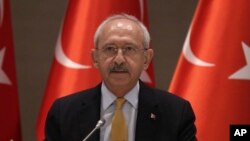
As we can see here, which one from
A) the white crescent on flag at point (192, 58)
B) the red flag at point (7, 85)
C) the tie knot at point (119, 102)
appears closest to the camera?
the tie knot at point (119, 102)

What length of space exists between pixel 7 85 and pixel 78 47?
22.5 inches

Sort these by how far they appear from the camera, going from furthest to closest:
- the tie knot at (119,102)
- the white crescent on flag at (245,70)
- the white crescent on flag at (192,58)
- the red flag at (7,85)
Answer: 1. the red flag at (7,85)
2. the white crescent on flag at (192,58)
3. the white crescent on flag at (245,70)
4. the tie knot at (119,102)

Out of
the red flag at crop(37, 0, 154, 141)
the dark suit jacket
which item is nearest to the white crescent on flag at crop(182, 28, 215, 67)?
the red flag at crop(37, 0, 154, 141)

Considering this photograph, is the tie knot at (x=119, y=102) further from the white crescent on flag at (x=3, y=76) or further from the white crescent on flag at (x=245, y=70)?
the white crescent on flag at (x=3, y=76)

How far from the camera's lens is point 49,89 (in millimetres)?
3465

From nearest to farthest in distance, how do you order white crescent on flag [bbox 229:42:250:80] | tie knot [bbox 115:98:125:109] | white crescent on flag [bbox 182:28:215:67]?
1. tie knot [bbox 115:98:125:109]
2. white crescent on flag [bbox 229:42:250:80]
3. white crescent on flag [bbox 182:28:215:67]

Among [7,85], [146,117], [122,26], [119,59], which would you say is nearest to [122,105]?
[146,117]

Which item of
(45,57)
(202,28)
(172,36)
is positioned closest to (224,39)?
(202,28)

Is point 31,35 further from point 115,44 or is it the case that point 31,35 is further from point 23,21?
point 115,44

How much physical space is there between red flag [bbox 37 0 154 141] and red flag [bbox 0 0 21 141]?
7.0 inches

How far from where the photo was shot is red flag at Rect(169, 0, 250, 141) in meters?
3.21

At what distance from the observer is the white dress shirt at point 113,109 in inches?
87.5

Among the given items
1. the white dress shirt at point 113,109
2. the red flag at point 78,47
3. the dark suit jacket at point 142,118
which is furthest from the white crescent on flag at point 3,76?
the white dress shirt at point 113,109

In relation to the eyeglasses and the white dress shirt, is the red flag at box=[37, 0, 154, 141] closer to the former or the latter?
the white dress shirt
